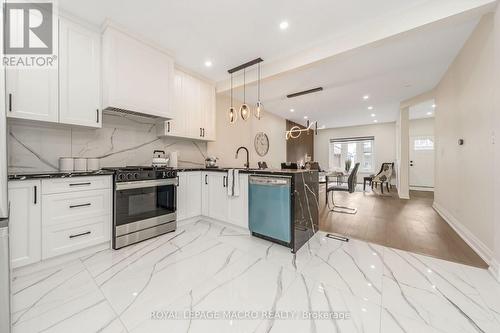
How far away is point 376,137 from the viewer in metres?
8.01

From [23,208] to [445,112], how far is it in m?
5.92

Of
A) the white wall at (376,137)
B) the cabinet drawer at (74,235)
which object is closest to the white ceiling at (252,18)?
the cabinet drawer at (74,235)

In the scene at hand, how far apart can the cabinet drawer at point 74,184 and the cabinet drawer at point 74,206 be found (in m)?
0.04

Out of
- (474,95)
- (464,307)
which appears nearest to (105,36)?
(464,307)

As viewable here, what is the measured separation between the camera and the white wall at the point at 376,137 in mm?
7730

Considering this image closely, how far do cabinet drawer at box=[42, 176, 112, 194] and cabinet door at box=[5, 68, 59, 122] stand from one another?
0.69 m

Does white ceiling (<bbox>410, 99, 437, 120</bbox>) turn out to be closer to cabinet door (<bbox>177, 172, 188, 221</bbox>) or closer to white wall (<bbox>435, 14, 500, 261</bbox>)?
white wall (<bbox>435, 14, 500, 261</bbox>)

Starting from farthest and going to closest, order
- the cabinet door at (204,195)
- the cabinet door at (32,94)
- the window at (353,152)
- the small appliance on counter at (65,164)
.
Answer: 1. the window at (353,152)
2. the cabinet door at (204,195)
3. the small appliance on counter at (65,164)
4. the cabinet door at (32,94)

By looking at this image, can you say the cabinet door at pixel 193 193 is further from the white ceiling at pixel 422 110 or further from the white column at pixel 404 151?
the white ceiling at pixel 422 110

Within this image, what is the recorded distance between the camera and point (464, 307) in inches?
53.6

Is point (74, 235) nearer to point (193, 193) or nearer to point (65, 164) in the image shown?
point (65, 164)

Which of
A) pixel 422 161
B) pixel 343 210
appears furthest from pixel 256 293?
pixel 422 161

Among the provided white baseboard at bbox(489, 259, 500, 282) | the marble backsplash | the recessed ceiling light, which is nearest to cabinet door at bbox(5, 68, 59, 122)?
the marble backsplash

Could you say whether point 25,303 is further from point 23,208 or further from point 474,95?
point 474,95
